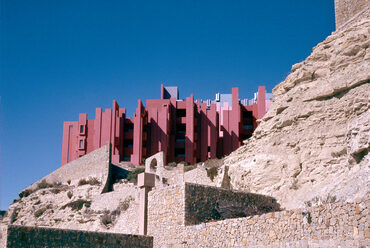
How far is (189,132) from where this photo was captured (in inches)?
1724

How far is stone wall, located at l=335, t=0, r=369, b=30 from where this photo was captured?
75.0 feet

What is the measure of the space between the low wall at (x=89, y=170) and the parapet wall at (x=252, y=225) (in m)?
20.7

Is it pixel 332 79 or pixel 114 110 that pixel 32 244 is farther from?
pixel 114 110

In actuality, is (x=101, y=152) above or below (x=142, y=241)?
above

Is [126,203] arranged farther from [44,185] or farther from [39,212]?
[44,185]

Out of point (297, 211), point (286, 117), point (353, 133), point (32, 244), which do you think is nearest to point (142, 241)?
point (32, 244)

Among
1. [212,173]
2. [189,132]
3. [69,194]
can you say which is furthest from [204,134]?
[212,173]

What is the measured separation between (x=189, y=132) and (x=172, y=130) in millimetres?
2157

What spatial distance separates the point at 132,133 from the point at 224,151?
8.88 metres

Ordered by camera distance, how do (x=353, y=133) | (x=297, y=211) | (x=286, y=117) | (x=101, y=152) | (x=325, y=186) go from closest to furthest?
(x=297, y=211), (x=353, y=133), (x=325, y=186), (x=286, y=117), (x=101, y=152)

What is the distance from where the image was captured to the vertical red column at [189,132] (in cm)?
4286

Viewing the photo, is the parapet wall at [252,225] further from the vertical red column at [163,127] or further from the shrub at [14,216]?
the vertical red column at [163,127]

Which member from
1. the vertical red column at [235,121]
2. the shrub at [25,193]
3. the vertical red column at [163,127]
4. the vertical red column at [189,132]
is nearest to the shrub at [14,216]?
the shrub at [25,193]

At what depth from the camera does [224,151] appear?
4388 centimetres
